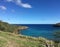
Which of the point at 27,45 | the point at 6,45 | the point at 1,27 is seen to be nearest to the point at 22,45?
the point at 27,45

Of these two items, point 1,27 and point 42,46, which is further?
point 1,27

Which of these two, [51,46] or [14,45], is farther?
[14,45]

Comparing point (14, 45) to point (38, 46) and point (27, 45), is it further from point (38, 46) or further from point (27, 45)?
point (38, 46)

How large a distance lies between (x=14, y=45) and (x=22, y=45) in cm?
90

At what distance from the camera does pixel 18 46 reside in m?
19.7

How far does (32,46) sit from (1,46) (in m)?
3.44

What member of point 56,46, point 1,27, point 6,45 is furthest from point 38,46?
point 1,27

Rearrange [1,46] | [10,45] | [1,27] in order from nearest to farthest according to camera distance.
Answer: [1,46] → [10,45] → [1,27]

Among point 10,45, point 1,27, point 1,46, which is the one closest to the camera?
point 1,46

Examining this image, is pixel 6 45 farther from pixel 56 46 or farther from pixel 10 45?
pixel 56 46

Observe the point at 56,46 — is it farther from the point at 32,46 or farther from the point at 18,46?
the point at 18,46

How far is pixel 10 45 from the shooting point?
2000 centimetres

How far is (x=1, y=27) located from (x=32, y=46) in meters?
42.5

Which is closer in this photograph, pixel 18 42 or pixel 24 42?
pixel 18 42
